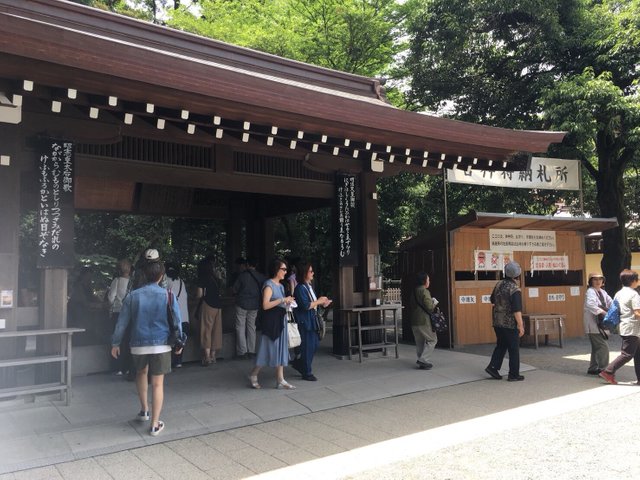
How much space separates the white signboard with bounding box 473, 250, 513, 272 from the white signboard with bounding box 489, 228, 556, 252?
0.39ft

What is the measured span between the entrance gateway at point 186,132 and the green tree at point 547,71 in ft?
12.6

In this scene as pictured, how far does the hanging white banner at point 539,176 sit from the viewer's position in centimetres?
1077

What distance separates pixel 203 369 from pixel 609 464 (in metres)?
5.32

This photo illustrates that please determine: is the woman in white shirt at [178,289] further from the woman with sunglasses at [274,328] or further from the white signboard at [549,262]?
the white signboard at [549,262]

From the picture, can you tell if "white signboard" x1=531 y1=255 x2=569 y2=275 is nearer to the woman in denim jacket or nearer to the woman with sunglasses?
the woman with sunglasses

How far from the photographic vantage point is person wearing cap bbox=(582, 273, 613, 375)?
24.2 feet

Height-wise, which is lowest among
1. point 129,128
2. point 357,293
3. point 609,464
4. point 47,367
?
point 609,464

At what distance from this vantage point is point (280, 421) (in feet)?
17.1

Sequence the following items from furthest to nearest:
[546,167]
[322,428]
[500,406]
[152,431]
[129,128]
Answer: [546,167], [129,128], [500,406], [322,428], [152,431]

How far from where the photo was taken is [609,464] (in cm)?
409

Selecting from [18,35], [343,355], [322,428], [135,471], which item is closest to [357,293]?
[343,355]

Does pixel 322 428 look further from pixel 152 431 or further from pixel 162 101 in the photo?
pixel 162 101

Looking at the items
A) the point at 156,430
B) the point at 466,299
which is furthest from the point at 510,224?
the point at 156,430

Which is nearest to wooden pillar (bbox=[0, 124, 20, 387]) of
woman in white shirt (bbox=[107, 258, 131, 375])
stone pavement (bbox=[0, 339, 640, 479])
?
stone pavement (bbox=[0, 339, 640, 479])
